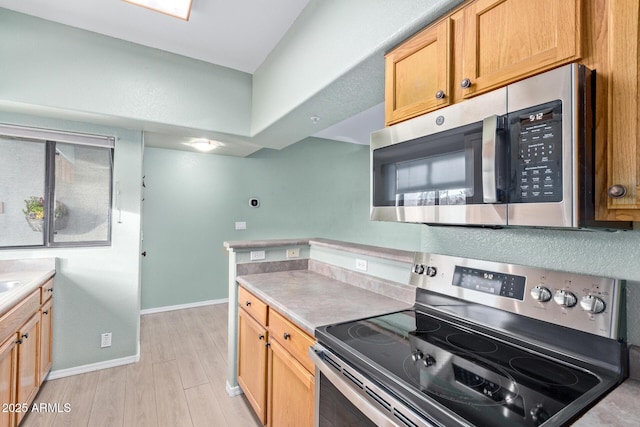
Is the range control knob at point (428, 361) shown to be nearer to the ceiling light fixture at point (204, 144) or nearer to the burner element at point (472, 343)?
the burner element at point (472, 343)

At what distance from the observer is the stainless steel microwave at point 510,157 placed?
0.77 meters

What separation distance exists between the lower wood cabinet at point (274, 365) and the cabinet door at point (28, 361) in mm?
1297

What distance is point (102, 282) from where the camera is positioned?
2.77 m

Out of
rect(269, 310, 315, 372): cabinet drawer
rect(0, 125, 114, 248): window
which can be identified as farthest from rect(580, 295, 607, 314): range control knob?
rect(0, 125, 114, 248): window

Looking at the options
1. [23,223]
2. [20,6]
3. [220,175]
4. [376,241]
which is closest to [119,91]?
→ [20,6]

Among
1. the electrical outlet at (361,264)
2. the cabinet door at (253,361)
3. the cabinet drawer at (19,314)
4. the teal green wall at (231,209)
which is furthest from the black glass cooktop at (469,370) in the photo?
the teal green wall at (231,209)

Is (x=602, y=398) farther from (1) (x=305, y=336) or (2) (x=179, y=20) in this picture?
(2) (x=179, y=20)

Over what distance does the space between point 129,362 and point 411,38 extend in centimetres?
342

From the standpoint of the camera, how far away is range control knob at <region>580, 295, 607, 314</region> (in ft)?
2.91

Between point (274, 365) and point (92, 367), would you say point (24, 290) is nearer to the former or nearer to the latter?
point (92, 367)

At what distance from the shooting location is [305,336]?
1400 mm

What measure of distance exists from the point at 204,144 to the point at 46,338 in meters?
2.38

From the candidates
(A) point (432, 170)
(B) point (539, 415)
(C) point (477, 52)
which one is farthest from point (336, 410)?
(C) point (477, 52)

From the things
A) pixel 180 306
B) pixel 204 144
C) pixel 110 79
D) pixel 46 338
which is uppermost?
pixel 110 79
